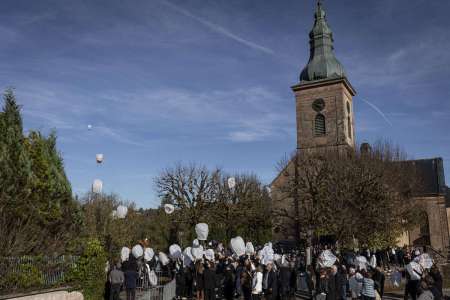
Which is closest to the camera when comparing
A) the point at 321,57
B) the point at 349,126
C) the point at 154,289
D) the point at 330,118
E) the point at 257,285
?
the point at 257,285

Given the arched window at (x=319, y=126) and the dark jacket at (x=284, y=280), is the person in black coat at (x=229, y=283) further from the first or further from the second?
the arched window at (x=319, y=126)

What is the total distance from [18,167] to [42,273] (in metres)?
3.98

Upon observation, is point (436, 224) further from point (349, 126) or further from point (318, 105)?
point (318, 105)

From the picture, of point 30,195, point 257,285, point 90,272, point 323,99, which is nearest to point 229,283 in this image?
point 257,285

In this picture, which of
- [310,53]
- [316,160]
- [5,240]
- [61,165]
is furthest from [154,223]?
[310,53]

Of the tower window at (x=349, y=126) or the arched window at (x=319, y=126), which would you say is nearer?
the arched window at (x=319, y=126)

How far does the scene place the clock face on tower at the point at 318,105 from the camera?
43281mm

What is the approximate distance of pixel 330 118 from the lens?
42.6 metres

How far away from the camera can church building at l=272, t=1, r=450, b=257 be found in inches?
1662

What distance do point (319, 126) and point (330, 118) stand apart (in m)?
1.42

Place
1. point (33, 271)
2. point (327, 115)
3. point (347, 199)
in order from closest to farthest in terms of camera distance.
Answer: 1. point (33, 271)
2. point (347, 199)
3. point (327, 115)

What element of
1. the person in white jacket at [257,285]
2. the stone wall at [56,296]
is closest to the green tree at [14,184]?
the stone wall at [56,296]

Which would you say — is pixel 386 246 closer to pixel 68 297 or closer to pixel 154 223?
pixel 154 223

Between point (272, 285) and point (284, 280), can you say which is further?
point (284, 280)
